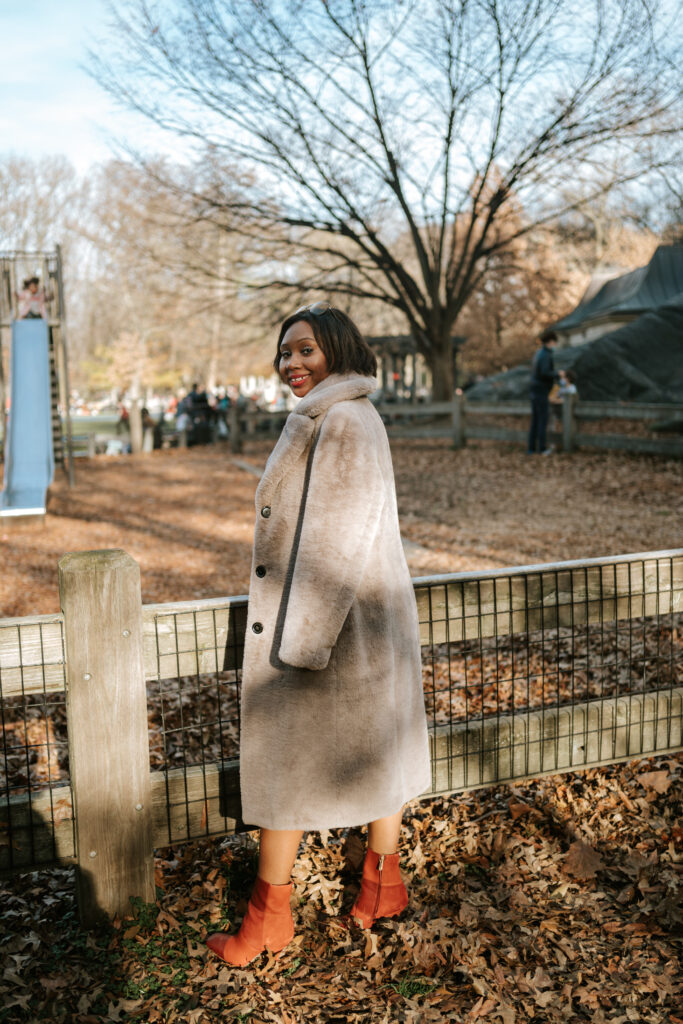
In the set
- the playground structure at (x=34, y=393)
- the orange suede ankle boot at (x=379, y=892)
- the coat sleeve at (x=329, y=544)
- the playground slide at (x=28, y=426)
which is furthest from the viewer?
the playground structure at (x=34, y=393)

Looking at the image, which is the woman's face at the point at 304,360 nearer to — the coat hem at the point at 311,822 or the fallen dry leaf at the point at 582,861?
the coat hem at the point at 311,822

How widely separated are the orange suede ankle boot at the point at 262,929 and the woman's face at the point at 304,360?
1.51 meters

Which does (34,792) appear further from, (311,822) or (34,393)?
(34,393)

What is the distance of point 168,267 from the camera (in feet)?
64.8

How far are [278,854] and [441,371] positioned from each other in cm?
2067

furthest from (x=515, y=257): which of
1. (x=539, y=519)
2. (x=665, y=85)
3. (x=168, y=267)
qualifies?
(x=539, y=519)

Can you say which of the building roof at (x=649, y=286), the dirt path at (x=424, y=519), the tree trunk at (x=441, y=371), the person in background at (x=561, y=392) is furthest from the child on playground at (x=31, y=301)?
the building roof at (x=649, y=286)

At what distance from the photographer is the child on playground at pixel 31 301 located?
1831 cm

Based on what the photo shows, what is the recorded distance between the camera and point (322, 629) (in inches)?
95.7

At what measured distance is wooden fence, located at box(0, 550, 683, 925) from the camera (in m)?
2.73

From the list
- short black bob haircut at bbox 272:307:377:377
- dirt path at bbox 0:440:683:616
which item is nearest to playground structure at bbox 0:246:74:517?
dirt path at bbox 0:440:683:616

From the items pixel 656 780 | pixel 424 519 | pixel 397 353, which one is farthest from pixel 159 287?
pixel 656 780

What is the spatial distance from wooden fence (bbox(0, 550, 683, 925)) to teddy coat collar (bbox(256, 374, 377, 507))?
55 cm

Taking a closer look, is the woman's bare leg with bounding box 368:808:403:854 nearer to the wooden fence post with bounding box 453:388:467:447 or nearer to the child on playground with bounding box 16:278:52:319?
the wooden fence post with bounding box 453:388:467:447
